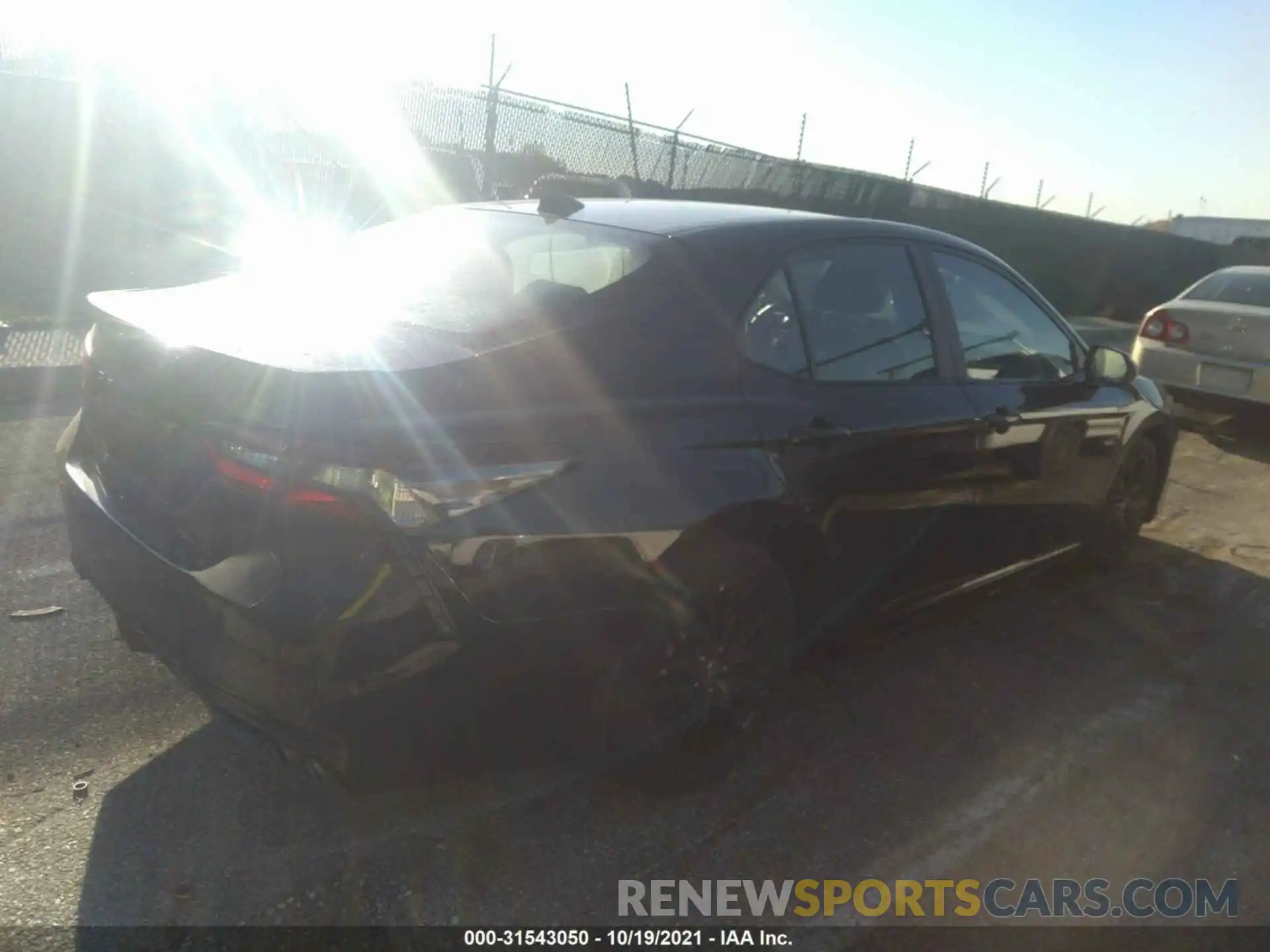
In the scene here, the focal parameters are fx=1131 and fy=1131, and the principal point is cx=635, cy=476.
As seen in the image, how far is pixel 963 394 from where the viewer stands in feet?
13.4

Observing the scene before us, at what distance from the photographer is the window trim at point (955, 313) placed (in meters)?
4.14

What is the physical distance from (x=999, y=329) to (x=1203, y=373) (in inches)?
217

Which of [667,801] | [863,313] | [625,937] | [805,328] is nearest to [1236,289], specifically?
[863,313]

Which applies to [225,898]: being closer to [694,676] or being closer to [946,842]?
[694,676]

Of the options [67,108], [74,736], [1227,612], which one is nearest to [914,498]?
[1227,612]

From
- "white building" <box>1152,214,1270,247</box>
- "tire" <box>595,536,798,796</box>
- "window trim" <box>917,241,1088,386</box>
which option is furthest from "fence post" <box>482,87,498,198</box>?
"white building" <box>1152,214,1270,247</box>

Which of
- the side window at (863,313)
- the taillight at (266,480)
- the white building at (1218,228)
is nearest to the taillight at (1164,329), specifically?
the side window at (863,313)

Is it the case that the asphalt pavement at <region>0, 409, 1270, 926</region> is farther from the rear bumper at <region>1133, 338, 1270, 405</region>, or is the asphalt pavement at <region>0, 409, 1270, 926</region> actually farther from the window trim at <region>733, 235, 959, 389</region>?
the rear bumper at <region>1133, 338, 1270, 405</region>

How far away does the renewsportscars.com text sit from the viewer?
2.86m

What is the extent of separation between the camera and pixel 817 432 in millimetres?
3412

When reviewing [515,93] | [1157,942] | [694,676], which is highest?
[515,93]

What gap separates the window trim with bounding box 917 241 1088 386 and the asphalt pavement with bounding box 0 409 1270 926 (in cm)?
87

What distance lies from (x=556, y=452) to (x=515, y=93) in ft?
36.1

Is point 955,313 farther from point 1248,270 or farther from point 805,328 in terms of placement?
point 1248,270
